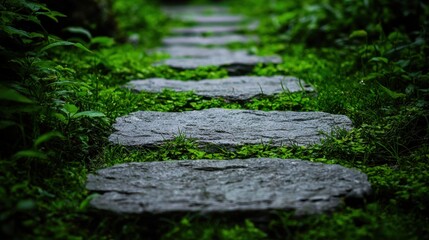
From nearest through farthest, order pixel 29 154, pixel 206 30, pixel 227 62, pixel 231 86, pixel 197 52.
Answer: pixel 29 154, pixel 231 86, pixel 227 62, pixel 197 52, pixel 206 30

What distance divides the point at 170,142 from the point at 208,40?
340 cm

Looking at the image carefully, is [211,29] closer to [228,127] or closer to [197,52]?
[197,52]

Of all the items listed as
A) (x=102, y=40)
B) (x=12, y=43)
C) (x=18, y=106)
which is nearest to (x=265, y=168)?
(x=18, y=106)

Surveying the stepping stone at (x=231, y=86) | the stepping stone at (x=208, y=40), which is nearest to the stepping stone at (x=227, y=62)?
the stepping stone at (x=231, y=86)

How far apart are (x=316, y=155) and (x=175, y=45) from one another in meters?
3.44

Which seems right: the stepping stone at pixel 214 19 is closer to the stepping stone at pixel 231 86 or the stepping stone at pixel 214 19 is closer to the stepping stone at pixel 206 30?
the stepping stone at pixel 206 30

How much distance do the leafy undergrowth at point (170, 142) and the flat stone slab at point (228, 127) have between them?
0.08 m

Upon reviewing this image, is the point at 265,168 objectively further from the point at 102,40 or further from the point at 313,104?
the point at 102,40

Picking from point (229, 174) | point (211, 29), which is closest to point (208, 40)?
point (211, 29)

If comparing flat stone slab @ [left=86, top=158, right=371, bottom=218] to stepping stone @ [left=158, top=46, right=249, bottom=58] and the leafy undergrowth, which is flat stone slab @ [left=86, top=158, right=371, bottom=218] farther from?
stepping stone @ [left=158, top=46, right=249, bottom=58]

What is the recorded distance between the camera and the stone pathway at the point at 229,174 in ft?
6.38

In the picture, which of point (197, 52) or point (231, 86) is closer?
point (231, 86)

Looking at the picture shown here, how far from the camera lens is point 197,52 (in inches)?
197

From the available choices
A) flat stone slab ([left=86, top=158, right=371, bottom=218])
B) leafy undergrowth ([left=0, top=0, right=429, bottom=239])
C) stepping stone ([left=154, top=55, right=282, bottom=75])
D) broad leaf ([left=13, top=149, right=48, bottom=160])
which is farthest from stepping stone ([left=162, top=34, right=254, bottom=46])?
broad leaf ([left=13, top=149, right=48, bottom=160])
